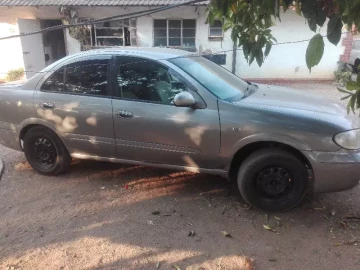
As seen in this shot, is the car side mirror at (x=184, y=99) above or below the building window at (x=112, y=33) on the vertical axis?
below

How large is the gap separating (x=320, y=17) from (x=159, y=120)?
237 cm

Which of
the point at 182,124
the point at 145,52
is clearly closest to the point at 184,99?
the point at 182,124

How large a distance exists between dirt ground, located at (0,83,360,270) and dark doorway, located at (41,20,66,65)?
385 inches

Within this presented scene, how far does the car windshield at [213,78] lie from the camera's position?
3510mm

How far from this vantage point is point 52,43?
13.1m

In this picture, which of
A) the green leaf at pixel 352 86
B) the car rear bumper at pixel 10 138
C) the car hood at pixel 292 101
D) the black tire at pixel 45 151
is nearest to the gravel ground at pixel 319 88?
the car hood at pixel 292 101

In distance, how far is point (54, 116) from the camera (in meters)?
3.92

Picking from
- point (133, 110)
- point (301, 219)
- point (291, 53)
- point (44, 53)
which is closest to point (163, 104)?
point (133, 110)

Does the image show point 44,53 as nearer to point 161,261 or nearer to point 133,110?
point 133,110

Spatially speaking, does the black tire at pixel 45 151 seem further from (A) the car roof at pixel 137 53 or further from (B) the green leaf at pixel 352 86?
(B) the green leaf at pixel 352 86

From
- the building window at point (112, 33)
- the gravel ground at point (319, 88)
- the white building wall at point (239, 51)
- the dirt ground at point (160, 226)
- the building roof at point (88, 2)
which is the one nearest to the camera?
the dirt ground at point (160, 226)

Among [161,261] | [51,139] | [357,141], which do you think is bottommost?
[161,261]

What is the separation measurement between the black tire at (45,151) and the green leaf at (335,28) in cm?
355

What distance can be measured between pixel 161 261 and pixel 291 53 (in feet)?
34.7
